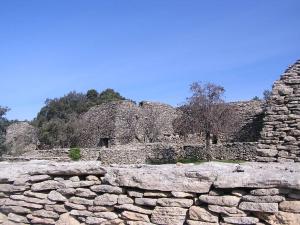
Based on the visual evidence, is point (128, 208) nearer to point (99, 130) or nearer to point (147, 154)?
point (147, 154)

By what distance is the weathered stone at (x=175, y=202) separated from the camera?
15.0ft

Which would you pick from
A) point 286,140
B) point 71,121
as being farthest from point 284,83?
point 71,121

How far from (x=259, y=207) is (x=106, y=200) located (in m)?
1.84

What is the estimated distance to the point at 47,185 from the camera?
18.4 feet

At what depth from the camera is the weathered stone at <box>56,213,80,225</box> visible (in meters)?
5.29

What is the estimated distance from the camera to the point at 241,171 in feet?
15.2

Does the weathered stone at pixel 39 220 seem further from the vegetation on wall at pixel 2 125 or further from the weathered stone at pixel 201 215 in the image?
the vegetation on wall at pixel 2 125

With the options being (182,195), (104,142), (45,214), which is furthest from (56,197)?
(104,142)

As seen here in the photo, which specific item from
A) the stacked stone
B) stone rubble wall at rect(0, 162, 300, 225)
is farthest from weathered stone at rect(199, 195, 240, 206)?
the stacked stone

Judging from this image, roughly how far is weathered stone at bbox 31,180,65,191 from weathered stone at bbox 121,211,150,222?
3.45 feet

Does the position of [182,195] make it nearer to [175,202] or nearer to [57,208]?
[175,202]

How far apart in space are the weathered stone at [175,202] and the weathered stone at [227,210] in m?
0.29

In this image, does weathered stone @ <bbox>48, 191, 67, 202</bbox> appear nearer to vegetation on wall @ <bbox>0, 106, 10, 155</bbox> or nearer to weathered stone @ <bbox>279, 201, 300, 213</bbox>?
weathered stone @ <bbox>279, 201, 300, 213</bbox>

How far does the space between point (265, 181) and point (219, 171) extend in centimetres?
65
